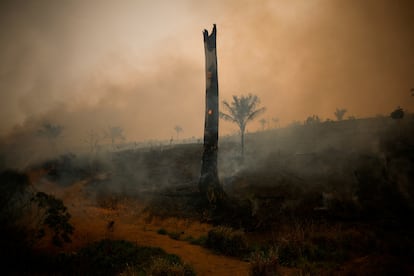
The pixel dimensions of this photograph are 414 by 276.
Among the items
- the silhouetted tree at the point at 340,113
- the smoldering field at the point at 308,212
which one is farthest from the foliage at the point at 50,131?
the silhouetted tree at the point at 340,113

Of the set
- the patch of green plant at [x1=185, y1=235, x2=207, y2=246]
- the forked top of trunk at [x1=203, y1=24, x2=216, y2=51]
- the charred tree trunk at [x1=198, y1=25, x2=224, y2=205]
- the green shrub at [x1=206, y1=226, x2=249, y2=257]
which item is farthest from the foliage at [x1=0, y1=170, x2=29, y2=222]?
the forked top of trunk at [x1=203, y1=24, x2=216, y2=51]

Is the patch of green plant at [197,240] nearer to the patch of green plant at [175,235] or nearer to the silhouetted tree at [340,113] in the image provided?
the patch of green plant at [175,235]

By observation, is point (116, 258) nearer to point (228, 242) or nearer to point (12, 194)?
point (228, 242)

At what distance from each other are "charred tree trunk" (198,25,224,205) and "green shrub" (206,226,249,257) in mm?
3220

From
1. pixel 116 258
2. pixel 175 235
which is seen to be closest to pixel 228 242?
pixel 175 235

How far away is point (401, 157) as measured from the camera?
1752 centimetres

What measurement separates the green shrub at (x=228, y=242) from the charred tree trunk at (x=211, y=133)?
3220mm

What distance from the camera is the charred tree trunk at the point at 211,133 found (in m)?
12.6

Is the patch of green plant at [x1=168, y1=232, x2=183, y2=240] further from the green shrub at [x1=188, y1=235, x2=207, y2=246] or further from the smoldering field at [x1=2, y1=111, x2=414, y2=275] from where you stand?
the green shrub at [x1=188, y1=235, x2=207, y2=246]

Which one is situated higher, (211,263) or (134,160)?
(134,160)

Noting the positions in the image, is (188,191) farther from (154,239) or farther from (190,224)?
(154,239)

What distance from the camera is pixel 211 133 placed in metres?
13.1

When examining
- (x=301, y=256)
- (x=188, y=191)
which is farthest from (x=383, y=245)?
(x=188, y=191)

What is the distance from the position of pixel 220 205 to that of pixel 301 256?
548cm
